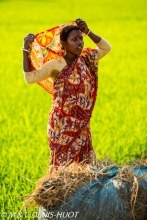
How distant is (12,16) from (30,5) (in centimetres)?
333

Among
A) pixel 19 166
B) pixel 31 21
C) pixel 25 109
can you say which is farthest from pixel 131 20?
pixel 19 166

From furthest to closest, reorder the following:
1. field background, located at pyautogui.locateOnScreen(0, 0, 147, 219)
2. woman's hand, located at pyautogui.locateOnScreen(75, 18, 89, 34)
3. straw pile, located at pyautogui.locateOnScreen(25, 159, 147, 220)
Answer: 1. field background, located at pyautogui.locateOnScreen(0, 0, 147, 219)
2. woman's hand, located at pyautogui.locateOnScreen(75, 18, 89, 34)
3. straw pile, located at pyautogui.locateOnScreen(25, 159, 147, 220)

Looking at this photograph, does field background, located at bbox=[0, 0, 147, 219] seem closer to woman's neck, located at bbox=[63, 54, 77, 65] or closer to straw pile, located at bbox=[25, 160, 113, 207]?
straw pile, located at bbox=[25, 160, 113, 207]

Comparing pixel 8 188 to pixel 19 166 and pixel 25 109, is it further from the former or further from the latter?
pixel 25 109

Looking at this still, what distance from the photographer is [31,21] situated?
2048 cm

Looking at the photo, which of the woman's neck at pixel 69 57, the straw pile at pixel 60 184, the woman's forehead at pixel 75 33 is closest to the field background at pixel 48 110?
the straw pile at pixel 60 184

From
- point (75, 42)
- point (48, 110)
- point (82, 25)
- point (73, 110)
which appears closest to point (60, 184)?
point (73, 110)

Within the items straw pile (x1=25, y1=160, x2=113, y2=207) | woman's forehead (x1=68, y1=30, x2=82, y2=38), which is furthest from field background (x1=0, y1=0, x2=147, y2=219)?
woman's forehead (x1=68, y1=30, x2=82, y2=38)

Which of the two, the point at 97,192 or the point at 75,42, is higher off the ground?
the point at 75,42

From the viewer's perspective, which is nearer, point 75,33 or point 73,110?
point 75,33

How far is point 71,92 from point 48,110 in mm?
4270

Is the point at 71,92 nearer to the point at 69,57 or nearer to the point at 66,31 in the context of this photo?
the point at 69,57

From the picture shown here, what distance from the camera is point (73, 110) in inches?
195

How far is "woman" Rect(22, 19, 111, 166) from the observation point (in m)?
4.86
